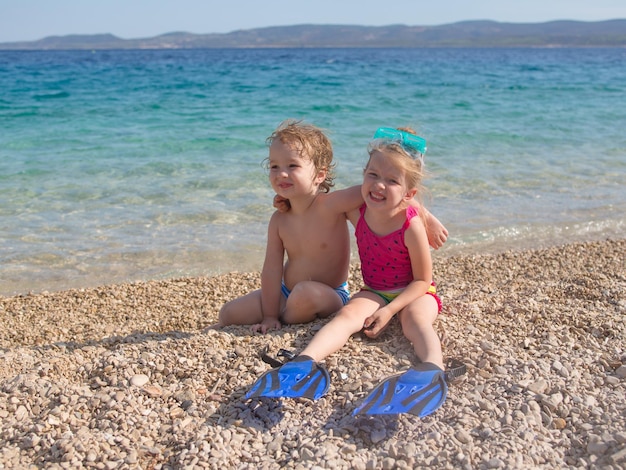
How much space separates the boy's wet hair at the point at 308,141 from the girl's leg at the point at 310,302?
2.21 feet

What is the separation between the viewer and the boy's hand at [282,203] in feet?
12.3

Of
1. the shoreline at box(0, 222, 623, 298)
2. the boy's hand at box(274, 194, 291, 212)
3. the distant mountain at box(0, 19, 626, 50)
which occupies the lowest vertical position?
the shoreline at box(0, 222, 623, 298)

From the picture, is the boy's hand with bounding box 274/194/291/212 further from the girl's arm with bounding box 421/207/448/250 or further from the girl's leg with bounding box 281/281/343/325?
the girl's arm with bounding box 421/207/448/250

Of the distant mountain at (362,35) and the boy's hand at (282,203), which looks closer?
the boy's hand at (282,203)

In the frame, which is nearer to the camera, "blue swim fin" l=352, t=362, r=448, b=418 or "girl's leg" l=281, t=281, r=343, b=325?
"blue swim fin" l=352, t=362, r=448, b=418

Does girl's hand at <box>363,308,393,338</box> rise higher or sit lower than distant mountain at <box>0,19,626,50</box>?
lower

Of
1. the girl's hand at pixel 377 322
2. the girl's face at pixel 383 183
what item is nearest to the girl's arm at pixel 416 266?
the girl's hand at pixel 377 322

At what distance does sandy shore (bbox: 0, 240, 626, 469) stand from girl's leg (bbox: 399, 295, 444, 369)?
82 millimetres

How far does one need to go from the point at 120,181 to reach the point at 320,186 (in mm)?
4954

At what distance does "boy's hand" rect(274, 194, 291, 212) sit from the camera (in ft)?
12.3

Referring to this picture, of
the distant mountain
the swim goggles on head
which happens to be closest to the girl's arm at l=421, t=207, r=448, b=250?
the swim goggles on head

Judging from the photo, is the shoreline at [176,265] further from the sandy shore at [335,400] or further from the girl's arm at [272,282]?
the girl's arm at [272,282]

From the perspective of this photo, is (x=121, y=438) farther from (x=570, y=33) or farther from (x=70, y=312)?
(x=570, y=33)

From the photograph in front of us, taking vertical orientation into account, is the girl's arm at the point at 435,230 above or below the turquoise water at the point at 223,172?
above
